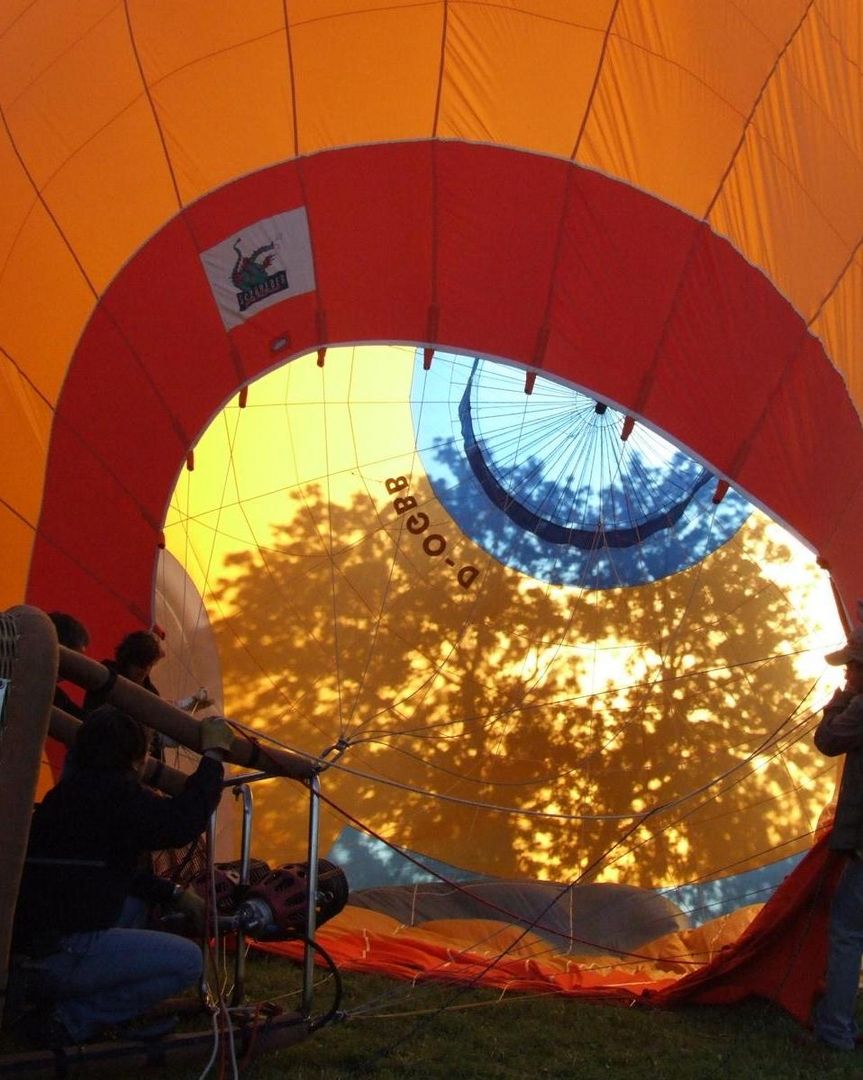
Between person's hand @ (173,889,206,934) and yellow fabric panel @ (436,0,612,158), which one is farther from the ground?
yellow fabric panel @ (436,0,612,158)

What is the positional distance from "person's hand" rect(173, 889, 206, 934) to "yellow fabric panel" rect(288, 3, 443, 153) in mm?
3207

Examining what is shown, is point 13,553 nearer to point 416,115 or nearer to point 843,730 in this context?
point 416,115

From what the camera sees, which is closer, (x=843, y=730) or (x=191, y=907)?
(x=191, y=907)

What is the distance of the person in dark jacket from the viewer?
13.3ft

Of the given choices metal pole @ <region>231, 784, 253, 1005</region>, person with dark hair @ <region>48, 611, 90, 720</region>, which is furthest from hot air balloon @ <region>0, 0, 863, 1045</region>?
person with dark hair @ <region>48, 611, 90, 720</region>

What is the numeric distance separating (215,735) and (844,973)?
233 centimetres

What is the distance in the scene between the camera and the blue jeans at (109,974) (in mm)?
2895

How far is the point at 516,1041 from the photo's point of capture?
13.5ft

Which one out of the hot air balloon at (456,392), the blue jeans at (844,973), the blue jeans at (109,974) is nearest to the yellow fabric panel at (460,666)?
the hot air balloon at (456,392)

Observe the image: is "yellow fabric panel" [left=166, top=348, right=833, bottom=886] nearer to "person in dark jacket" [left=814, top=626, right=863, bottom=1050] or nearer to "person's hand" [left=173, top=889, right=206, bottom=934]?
Result: "person in dark jacket" [left=814, top=626, right=863, bottom=1050]

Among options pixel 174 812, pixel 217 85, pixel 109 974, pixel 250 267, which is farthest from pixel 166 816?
pixel 217 85

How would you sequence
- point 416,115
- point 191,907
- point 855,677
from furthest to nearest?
1. point 416,115
2. point 855,677
3. point 191,907

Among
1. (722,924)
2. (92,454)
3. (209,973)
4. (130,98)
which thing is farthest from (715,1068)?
(130,98)

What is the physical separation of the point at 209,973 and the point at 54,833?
76.3 inches
